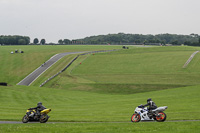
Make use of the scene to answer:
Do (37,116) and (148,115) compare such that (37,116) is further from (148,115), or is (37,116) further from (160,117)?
(160,117)

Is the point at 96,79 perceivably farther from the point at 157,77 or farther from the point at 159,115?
the point at 159,115

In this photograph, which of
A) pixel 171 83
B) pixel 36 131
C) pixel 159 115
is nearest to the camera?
pixel 36 131

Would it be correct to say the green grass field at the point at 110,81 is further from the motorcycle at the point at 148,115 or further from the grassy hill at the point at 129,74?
the motorcycle at the point at 148,115

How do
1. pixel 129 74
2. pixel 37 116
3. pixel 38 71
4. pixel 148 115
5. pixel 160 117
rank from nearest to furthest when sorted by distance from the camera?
pixel 160 117 → pixel 148 115 → pixel 37 116 → pixel 129 74 → pixel 38 71

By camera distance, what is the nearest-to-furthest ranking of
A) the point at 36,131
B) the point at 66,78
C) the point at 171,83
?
the point at 36,131 < the point at 171,83 < the point at 66,78

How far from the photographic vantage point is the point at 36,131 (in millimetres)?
18797

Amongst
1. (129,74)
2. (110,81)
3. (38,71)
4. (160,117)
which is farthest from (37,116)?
(38,71)

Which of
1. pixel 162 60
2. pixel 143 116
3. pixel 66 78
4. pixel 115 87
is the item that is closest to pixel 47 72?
pixel 66 78

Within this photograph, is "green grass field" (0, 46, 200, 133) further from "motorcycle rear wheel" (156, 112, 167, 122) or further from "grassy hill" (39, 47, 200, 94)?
"motorcycle rear wheel" (156, 112, 167, 122)

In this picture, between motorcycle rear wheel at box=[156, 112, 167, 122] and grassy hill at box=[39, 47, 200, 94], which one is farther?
grassy hill at box=[39, 47, 200, 94]

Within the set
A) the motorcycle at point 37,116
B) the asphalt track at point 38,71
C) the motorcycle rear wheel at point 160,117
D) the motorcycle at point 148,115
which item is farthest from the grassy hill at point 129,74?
the motorcycle rear wheel at point 160,117

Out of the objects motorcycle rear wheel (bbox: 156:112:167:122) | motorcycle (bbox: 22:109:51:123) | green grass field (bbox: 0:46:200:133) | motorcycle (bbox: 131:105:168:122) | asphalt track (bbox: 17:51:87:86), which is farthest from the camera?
asphalt track (bbox: 17:51:87:86)

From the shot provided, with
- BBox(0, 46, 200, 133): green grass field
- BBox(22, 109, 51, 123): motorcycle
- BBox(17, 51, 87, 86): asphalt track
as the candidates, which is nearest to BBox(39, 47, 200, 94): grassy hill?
BBox(0, 46, 200, 133): green grass field

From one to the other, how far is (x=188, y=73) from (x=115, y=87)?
21639mm
